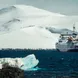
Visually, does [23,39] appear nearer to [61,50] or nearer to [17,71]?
[61,50]

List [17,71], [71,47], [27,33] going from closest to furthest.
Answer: [17,71]
[71,47]
[27,33]

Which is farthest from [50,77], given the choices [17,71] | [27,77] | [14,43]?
[14,43]

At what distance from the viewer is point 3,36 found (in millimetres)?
175500

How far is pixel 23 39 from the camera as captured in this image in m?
172

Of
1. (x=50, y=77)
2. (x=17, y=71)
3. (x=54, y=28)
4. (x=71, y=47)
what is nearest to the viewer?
(x=17, y=71)

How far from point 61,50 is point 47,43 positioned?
55.8 meters

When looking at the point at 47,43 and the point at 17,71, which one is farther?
the point at 47,43

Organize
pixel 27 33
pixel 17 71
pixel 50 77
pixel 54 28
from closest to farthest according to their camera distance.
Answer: pixel 17 71, pixel 50 77, pixel 27 33, pixel 54 28

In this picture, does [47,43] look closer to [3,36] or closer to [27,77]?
[3,36]

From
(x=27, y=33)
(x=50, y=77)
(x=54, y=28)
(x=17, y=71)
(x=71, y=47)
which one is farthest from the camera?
(x=54, y=28)

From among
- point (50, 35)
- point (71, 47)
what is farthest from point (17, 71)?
point (50, 35)

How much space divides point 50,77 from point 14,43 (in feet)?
488

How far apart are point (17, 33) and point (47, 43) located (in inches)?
664

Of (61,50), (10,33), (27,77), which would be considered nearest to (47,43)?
(10,33)
